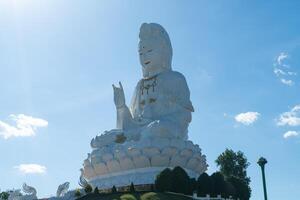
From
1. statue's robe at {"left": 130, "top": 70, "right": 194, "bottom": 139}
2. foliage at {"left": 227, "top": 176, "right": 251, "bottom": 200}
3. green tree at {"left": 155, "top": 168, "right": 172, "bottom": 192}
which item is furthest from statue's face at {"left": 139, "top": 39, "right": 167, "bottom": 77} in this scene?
green tree at {"left": 155, "top": 168, "right": 172, "bottom": 192}

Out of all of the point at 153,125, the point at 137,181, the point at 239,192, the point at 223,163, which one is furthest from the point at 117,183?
the point at 223,163

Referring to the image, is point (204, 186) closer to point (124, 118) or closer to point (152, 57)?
point (124, 118)

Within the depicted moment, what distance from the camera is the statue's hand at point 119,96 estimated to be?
1068 inches

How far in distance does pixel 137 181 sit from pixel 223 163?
975cm

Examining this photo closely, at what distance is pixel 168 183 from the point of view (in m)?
21.2

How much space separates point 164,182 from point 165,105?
6.23 metres

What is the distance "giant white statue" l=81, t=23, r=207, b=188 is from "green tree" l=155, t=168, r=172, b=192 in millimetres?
2268

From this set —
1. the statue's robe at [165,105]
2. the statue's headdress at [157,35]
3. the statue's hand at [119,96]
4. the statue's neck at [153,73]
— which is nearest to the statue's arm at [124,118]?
the statue's hand at [119,96]

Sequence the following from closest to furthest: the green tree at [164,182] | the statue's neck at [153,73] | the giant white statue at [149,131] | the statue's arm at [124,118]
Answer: the green tree at [164,182] < the giant white statue at [149,131] < the statue's arm at [124,118] < the statue's neck at [153,73]

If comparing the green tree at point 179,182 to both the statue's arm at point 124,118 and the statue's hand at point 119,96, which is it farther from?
the statue's hand at point 119,96

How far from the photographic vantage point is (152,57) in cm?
2830

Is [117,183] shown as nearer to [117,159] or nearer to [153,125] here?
[117,159]

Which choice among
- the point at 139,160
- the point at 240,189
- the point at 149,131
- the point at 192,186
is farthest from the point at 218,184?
the point at 149,131

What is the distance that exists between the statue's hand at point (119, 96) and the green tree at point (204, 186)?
24.4 ft
